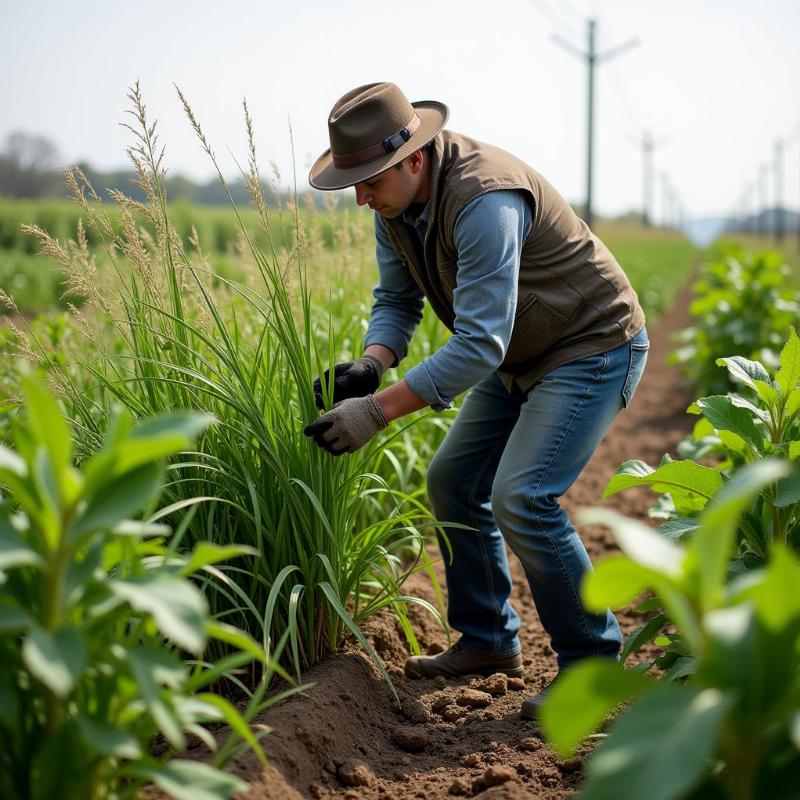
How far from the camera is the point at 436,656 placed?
3.11 meters

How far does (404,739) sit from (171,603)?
1531 millimetres

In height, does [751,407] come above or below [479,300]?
below

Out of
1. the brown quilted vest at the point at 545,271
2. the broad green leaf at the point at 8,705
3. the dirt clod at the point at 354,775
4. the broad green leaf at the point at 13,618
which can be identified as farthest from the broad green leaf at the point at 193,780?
the brown quilted vest at the point at 545,271

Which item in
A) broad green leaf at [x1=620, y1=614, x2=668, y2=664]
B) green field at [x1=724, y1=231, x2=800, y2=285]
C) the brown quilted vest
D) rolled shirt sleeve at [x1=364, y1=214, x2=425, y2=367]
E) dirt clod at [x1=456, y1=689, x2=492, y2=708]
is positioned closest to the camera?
broad green leaf at [x1=620, y1=614, x2=668, y2=664]

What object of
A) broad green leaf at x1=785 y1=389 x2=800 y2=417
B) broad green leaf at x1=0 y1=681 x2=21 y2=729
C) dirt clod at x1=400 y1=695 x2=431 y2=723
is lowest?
dirt clod at x1=400 y1=695 x2=431 y2=723

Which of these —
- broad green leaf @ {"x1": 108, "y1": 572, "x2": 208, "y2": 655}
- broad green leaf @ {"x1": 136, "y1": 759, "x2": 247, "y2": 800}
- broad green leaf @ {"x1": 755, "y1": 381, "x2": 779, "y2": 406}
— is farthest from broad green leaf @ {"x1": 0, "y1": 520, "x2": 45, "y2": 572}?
broad green leaf @ {"x1": 755, "y1": 381, "x2": 779, "y2": 406}

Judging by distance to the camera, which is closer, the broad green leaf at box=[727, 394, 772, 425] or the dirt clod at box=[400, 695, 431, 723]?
the broad green leaf at box=[727, 394, 772, 425]

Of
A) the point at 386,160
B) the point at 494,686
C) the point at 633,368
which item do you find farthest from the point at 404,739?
the point at 386,160

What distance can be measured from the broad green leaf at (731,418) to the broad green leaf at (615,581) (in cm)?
137

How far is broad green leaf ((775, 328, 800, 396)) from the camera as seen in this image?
8.06ft

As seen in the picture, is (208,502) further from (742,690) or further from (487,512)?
(742,690)

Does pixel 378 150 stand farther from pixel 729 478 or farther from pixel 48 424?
pixel 48 424

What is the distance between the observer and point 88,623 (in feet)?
4.62

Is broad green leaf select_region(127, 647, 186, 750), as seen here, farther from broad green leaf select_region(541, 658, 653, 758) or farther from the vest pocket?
the vest pocket
